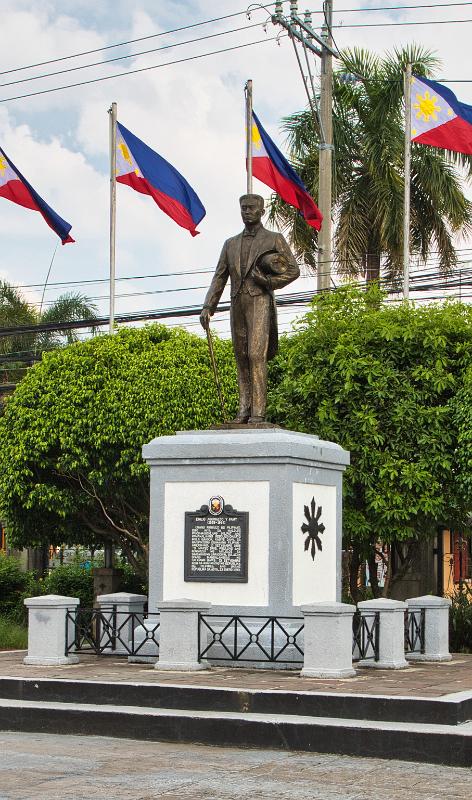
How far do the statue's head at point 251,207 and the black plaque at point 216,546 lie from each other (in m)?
3.43

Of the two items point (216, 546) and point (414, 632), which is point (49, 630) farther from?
point (414, 632)

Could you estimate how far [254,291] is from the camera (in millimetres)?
15211

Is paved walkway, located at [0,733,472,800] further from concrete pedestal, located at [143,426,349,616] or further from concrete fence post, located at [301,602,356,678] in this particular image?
concrete pedestal, located at [143,426,349,616]

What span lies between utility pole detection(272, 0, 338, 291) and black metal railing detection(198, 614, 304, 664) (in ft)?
46.8

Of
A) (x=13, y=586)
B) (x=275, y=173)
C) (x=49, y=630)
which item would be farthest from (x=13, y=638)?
(x=275, y=173)

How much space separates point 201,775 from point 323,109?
21.3 meters

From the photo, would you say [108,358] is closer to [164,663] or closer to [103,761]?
[164,663]

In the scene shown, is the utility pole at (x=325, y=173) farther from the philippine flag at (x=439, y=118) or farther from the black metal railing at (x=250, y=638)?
the black metal railing at (x=250, y=638)

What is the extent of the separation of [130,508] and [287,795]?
17488 millimetres

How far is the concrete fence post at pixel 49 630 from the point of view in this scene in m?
14.3

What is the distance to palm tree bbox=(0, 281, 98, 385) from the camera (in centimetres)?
4188

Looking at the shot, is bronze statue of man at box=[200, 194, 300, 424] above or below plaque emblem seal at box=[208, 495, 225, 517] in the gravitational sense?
above

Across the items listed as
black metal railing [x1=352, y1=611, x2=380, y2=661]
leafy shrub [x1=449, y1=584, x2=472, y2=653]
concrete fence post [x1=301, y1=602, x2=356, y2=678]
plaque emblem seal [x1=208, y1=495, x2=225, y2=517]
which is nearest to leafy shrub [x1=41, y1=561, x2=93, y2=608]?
leafy shrub [x1=449, y1=584, x2=472, y2=653]

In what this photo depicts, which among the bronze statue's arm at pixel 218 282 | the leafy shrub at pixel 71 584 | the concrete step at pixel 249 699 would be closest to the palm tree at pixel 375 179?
the leafy shrub at pixel 71 584
